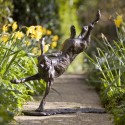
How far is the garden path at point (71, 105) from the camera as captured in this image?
520 centimetres

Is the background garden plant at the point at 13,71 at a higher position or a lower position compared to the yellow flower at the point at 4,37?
lower

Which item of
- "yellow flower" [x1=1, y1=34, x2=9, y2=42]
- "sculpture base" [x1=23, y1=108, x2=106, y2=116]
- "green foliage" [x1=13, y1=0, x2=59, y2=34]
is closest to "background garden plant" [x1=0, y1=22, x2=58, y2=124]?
"yellow flower" [x1=1, y1=34, x2=9, y2=42]

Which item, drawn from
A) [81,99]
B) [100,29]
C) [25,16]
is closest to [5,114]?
[81,99]

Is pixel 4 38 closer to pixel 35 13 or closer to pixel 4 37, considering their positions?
pixel 4 37

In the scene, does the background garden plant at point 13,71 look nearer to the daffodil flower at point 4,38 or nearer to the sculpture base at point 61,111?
the daffodil flower at point 4,38

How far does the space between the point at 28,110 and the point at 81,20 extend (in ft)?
49.0

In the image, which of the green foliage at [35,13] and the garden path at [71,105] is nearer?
the garden path at [71,105]

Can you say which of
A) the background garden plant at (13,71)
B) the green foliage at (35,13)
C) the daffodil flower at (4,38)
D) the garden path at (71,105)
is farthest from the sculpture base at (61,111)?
the green foliage at (35,13)

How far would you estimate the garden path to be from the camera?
17.1ft

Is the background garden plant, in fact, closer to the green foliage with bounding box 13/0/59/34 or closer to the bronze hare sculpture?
the bronze hare sculpture

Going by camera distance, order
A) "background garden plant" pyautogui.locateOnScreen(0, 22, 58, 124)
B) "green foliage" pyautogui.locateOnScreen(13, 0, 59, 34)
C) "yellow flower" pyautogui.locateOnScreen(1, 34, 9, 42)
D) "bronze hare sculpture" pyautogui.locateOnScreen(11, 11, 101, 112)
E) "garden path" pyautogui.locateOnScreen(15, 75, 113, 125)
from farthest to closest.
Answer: "green foliage" pyautogui.locateOnScreen(13, 0, 59, 34) < "yellow flower" pyautogui.locateOnScreen(1, 34, 9, 42) < "bronze hare sculpture" pyautogui.locateOnScreen(11, 11, 101, 112) < "garden path" pyautogui.locateOnScreen(15, 75, 113, 125) < "background garden plant" pyautogui.locateOnScreen(0, 22, 58, 124)

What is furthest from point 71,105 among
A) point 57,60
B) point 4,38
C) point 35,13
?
point 35,13

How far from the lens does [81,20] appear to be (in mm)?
20438

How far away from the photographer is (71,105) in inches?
259
